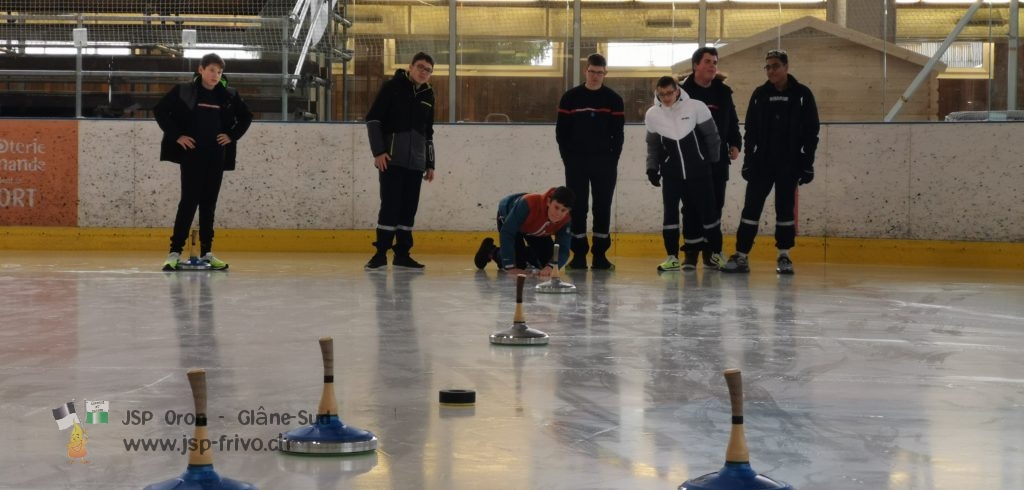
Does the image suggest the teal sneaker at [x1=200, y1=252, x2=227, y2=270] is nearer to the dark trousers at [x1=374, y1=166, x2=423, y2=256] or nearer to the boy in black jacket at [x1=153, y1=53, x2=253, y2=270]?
the boy in black jacket at [x1=153, y1=53, x2=253, y2=270]

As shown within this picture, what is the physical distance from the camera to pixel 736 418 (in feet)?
10.7

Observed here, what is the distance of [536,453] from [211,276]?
6853 mm

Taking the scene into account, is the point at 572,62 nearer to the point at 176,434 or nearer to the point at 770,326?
the point at 770,326

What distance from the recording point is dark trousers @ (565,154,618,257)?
11.3 m

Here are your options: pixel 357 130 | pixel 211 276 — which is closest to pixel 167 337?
pixel 211 276

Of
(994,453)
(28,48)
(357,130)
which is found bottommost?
(994,453)

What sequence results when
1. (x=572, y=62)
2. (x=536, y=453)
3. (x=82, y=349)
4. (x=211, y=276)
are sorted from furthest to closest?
(x=572, y=62)
(x=211, y=276)
(x=82, y=349)
(x=536, y=453)

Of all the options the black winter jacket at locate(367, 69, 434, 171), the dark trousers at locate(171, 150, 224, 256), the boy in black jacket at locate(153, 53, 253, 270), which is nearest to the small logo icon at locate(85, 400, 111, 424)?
the boy in black jacket at locate(153, 53, 253, 270)

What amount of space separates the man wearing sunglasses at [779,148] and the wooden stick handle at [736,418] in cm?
771

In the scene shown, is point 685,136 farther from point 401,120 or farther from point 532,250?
point 401,120

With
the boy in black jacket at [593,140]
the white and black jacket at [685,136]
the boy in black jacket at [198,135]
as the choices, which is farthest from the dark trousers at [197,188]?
the white and black jacket at [685,136]

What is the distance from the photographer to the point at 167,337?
21.4ft

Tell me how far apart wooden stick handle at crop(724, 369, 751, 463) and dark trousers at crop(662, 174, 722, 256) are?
7.73m

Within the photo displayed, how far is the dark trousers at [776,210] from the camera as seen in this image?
36.1ft
